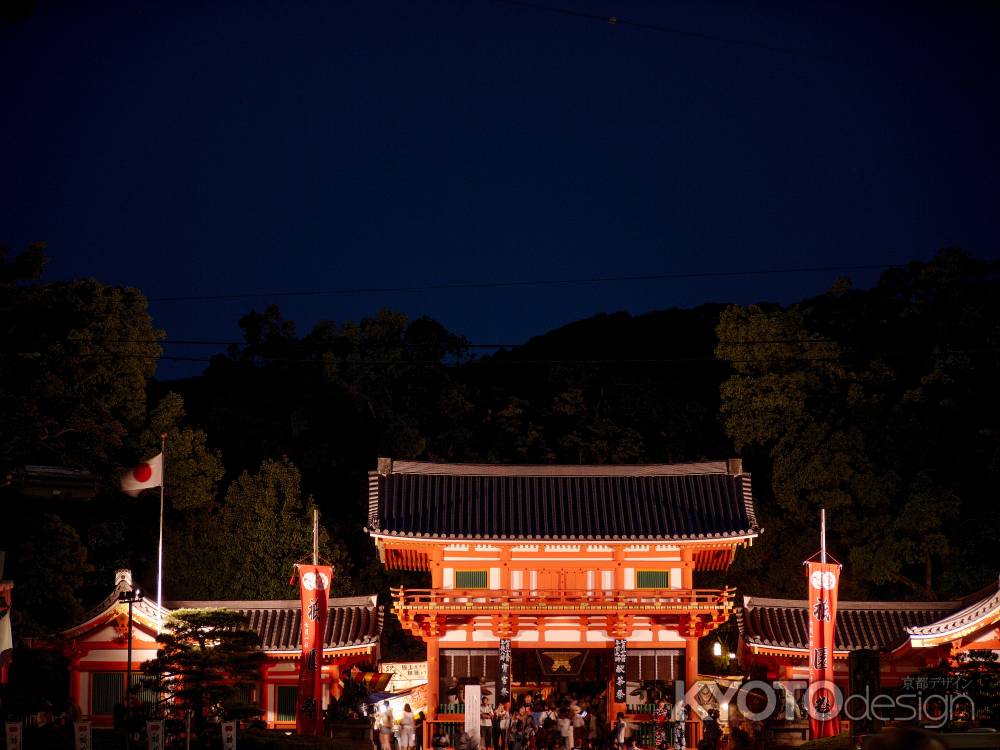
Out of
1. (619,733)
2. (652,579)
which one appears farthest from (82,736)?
(652,579)

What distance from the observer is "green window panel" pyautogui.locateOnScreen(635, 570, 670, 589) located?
30562 millimetres

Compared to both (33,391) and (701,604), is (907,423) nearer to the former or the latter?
(701,604)

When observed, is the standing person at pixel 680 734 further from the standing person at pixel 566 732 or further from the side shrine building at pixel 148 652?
the side shrine building at pixel 148 652

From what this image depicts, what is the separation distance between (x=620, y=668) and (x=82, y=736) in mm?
14519

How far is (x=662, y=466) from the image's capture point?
107 feet

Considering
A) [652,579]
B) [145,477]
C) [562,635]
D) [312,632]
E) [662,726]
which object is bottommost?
[662,726]

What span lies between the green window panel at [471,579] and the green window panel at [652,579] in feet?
12.7

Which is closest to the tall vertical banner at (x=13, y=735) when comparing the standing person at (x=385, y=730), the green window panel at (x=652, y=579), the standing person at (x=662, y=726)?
the standing person at (x=385, y=730)

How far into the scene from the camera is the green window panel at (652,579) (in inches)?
1203

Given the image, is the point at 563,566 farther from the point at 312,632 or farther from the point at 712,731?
the point at 712,731

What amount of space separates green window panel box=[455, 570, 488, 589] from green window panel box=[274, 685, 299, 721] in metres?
4.82

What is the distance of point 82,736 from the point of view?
58.9 feet

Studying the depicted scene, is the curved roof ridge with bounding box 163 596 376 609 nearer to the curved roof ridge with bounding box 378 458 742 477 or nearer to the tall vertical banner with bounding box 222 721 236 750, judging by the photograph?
the curved roof ridge with bounding box 378 458 742 477

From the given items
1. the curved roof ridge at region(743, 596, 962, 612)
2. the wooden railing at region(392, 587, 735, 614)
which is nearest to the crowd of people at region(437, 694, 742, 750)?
the wooden railing at region(392, 587, 735, 614)
